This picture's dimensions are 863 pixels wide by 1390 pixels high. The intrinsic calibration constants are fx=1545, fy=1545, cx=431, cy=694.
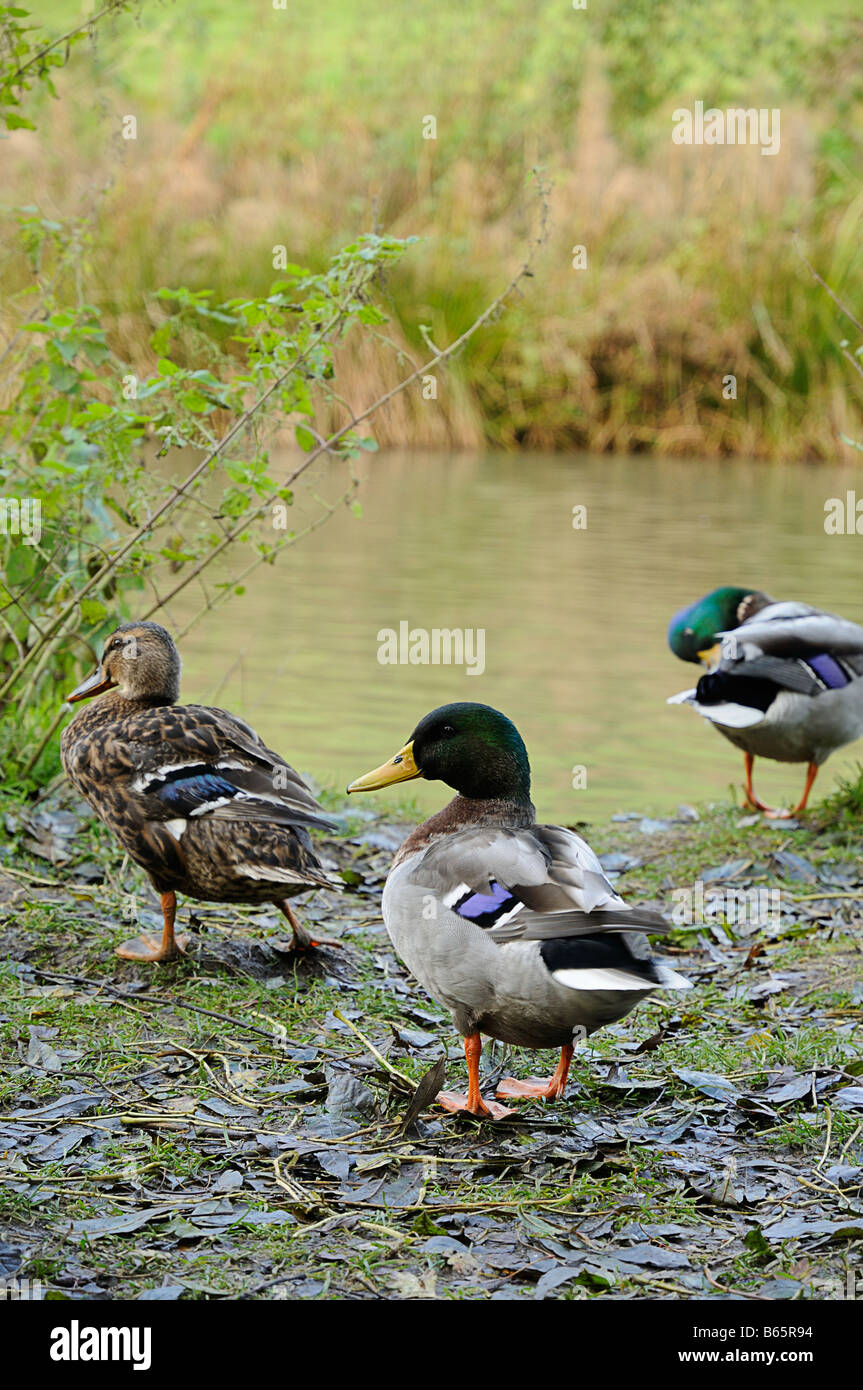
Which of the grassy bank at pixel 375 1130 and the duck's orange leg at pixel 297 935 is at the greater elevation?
the duck's orange leg at pixel 297 935

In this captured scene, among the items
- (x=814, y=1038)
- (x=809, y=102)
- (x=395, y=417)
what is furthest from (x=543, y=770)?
(x=809, y=102)

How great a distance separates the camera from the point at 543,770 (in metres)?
6.61

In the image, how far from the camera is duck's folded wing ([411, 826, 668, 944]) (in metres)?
3.04

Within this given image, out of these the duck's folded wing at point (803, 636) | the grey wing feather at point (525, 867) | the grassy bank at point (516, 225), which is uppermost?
the grassy bank at point (516, 225)

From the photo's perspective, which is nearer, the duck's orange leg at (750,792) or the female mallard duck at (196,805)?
the female mallard duck at (196,805)

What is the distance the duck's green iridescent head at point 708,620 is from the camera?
6617 mm

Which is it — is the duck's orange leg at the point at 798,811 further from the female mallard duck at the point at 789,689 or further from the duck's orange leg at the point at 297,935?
the duck's orange leg at the point at 297,935

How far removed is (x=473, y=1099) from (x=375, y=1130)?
220 mm

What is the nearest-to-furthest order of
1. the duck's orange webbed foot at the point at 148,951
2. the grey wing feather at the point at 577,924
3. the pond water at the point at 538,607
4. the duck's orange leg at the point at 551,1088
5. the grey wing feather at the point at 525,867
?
the grey wing feather at the point at 577,924, the grey wing feather at the point at 525,867, the duck's orange leg at the point at 551,1088, the duck's orange webbed foot at the point at 148,951, the pond water at the point at 538,607

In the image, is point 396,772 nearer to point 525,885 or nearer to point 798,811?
point 525,885

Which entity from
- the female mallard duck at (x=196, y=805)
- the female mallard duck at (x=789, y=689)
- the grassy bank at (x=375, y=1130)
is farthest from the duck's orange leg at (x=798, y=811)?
the female mallard duck at (x=196, y=805)

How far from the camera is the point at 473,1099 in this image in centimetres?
330

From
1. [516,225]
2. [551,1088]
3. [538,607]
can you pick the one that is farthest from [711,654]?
[516,225]

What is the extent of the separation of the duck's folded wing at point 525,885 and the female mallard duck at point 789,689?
8.46 ft
